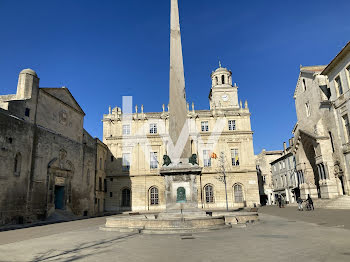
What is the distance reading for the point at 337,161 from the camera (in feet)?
73.8

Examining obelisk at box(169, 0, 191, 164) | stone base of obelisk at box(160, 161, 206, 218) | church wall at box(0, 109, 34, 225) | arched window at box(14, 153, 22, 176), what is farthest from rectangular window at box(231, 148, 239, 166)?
arched window at box(14, 153, 22, 176)

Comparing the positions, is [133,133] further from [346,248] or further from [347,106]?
[346,248]

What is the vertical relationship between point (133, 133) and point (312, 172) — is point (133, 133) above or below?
above

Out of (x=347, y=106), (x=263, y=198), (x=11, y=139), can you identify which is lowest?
(x=263, y=198)

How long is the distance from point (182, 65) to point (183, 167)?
Answer: 5447 millimetres

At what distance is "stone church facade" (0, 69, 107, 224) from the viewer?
17.5 metres

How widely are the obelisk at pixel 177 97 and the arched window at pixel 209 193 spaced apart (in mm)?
22615

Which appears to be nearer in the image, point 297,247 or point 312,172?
point 297,247

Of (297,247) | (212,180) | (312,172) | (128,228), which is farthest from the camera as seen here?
(212,180)

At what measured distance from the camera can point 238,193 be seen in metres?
33.6

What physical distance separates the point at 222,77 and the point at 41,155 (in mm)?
31975

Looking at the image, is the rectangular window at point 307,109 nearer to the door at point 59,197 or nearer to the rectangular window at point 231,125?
the rectangular window at point 231,125

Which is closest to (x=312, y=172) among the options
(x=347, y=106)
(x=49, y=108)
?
(x=347, y=106)

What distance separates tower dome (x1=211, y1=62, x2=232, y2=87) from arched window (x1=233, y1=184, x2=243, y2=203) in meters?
17.7
